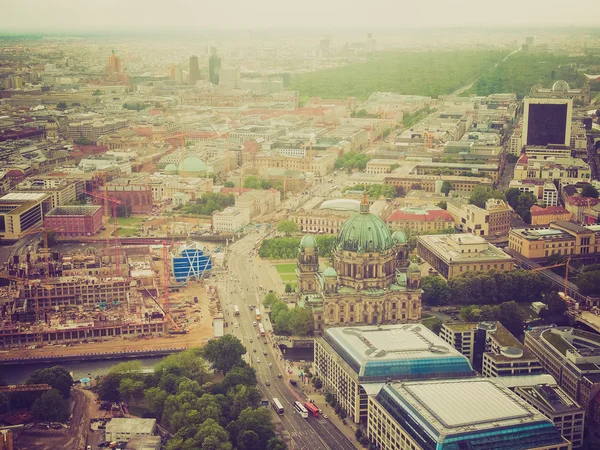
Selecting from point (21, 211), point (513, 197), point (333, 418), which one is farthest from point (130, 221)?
point (333, 418)

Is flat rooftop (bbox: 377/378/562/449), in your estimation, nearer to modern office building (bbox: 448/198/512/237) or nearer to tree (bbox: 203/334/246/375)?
tree (bbox: 203/334/246/375)

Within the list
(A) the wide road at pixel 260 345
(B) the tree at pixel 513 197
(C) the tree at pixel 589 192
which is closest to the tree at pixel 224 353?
(A) the wide road at pixel 260 345

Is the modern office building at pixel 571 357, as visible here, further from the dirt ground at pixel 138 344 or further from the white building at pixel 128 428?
the white building at pixel 128 428

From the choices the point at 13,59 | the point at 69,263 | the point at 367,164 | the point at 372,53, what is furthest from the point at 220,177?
the point at 372,53

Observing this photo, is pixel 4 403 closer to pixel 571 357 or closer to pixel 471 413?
pixel 471 413

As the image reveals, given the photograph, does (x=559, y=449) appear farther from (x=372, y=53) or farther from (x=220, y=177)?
(x=372, y=53)

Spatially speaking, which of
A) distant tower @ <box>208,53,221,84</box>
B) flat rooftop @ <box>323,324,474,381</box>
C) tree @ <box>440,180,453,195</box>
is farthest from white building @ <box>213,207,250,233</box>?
distant tower @ <box>208,53,221,84</box>

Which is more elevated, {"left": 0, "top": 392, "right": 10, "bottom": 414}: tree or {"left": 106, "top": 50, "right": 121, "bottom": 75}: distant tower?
{"left": 106, "top": 50, "right": 121, "bottom": 75}: distant tower
